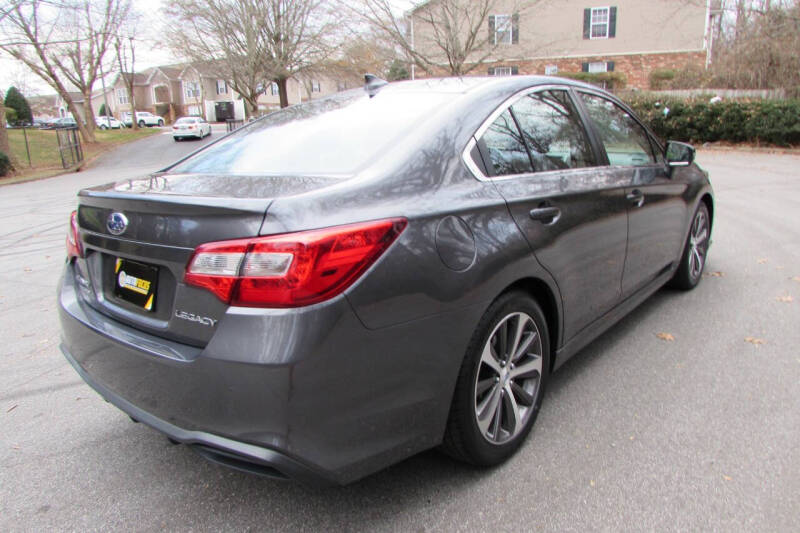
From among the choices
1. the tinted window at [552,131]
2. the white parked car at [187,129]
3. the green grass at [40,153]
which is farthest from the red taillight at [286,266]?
the white parked car at [187,129]

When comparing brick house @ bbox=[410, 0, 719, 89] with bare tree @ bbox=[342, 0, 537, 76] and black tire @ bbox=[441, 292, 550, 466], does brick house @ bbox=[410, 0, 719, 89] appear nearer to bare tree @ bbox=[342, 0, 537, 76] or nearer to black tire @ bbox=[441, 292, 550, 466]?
bare tree @ bbox=[342, 0, 537, 76]

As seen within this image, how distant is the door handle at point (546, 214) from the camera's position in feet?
8.25

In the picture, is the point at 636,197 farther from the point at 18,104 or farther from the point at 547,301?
the point at 18,104

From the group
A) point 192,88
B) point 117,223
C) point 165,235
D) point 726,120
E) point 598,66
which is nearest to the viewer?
point 165,235

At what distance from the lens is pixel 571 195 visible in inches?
110

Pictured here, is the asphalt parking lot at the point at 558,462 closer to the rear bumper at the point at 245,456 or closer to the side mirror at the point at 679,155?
the rear bumper at the point at 245,456

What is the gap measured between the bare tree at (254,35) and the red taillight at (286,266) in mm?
28040

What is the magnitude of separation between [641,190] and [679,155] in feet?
3.08

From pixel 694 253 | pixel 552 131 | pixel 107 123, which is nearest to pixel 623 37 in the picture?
pixel 694 253

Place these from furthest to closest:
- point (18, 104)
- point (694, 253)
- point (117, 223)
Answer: point (18, 104)
point (694, 253)
point (117, 223)

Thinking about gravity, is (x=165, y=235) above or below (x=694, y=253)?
above

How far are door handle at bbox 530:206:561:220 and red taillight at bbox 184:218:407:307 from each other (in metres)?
0.98

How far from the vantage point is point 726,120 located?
1956 centimetres

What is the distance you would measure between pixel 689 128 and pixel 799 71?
13.8 feet
